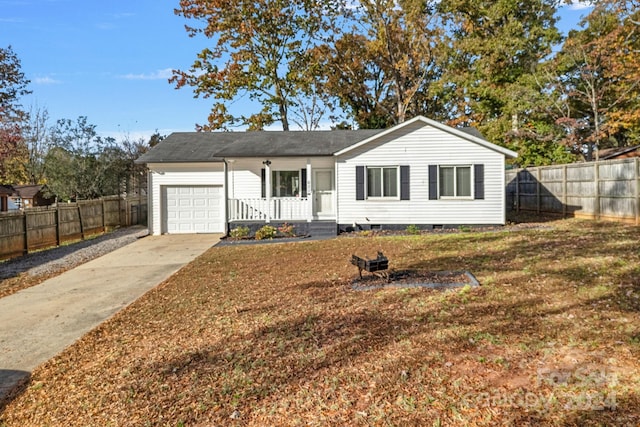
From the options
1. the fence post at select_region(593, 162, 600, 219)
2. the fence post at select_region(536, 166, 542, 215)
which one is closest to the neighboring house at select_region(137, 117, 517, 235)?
the fence post at select_region(593, 162, 600, 219)

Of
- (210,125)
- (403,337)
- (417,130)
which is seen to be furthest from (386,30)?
(403,337)

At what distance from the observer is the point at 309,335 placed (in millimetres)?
4758

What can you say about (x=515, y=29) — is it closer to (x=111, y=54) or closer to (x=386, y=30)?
(x=386, y=30)

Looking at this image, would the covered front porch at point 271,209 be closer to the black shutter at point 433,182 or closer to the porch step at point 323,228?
the porch step at point 323,228

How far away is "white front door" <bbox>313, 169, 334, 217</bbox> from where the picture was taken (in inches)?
619

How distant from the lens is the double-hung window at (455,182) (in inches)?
571

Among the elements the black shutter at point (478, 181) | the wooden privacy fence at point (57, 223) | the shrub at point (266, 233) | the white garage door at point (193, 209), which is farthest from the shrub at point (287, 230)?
the wooden privacy fence at point (57, 223)

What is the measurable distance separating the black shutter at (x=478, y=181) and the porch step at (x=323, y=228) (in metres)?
5.23

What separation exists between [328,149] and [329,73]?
46.9ft

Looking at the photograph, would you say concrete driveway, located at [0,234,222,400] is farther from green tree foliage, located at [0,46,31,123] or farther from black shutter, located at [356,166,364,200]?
green tree foliage, located at [0,46,31,123]

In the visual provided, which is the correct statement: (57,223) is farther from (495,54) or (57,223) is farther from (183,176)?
(495,54)

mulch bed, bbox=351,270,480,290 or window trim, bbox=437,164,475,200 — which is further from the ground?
window trim, bbox=437,164,475,200

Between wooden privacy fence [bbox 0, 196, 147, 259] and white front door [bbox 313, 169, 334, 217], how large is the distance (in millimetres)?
9570

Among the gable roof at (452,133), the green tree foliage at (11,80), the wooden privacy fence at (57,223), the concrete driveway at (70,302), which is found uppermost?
the green tree foliage at (11,80)
